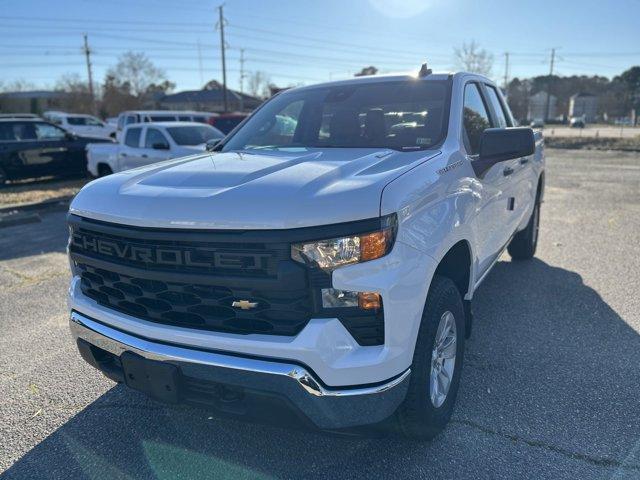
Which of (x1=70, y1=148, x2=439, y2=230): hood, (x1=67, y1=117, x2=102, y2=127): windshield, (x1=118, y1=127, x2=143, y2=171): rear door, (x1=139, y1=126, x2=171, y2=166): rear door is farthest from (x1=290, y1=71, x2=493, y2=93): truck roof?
(x1=67, y1=117, x2=102, y2=127): windshield

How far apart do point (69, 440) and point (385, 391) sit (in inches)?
71.5

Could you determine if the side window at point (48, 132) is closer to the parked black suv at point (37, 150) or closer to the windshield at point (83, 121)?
the parked black suv at point (37, 150)

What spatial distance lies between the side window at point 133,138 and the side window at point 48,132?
347 cm

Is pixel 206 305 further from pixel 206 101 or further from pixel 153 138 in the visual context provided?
pixel 206 101

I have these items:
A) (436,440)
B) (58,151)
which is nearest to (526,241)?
(436,440)

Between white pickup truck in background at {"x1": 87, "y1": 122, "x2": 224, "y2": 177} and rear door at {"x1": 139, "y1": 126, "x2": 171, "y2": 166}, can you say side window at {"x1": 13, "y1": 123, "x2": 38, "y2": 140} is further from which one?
rear door at {"x1": 139, "y1": 126, "x2": 171, "y2": 166}

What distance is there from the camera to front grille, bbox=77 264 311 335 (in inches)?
80.6

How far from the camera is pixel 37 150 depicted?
1252cm

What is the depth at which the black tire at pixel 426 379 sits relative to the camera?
2.29 m

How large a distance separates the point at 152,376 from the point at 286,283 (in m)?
0.77

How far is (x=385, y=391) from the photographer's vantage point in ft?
6.82

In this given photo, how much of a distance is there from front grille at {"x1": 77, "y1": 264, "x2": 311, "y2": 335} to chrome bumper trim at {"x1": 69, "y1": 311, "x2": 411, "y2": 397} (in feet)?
0.36

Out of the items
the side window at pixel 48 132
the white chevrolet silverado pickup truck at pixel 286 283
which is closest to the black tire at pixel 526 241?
the white chevrolet silverado pickup truck at pixel 286 283

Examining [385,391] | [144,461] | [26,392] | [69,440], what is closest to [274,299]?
[385,391]
